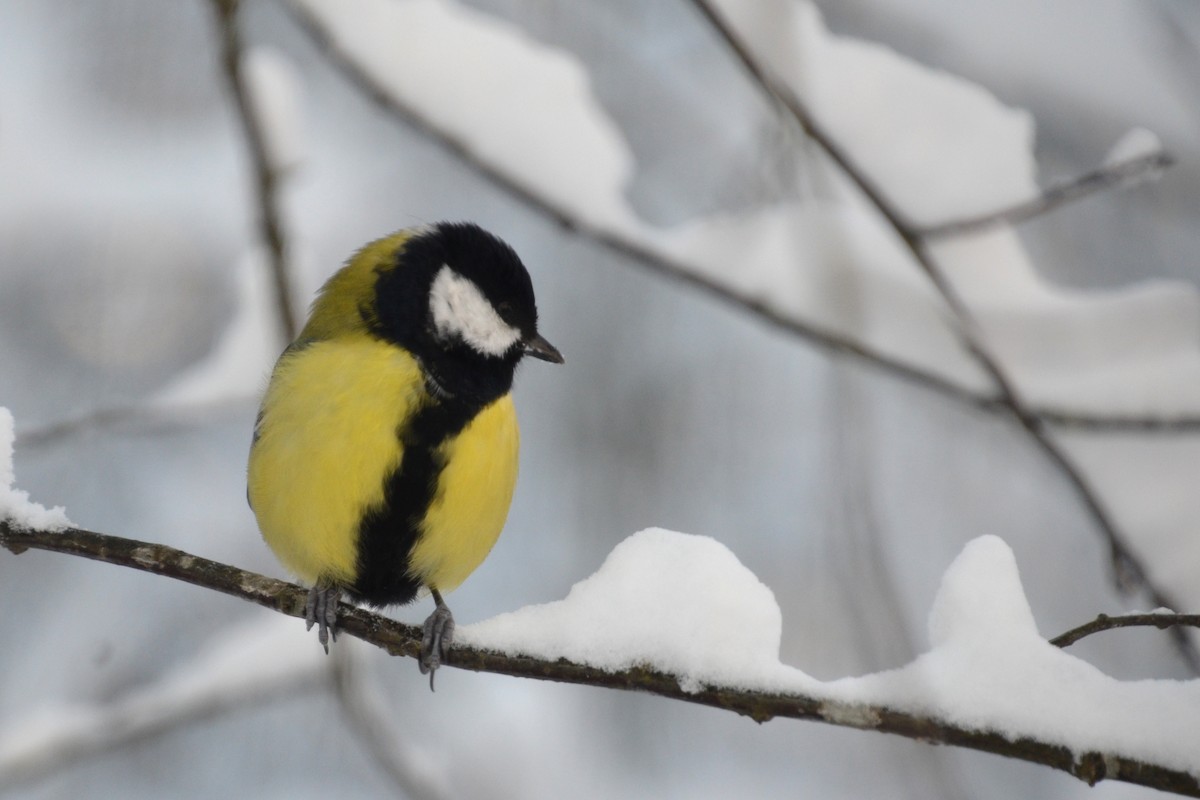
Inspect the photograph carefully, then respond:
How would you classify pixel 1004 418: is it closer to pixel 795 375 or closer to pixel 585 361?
pixel 795 375

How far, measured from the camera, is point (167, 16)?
2.57 meters

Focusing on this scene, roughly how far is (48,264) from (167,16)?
0.93 metres

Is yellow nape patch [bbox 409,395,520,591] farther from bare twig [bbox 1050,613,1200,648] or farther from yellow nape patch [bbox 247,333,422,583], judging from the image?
bare twig [bbox 1050,613,1200,648]

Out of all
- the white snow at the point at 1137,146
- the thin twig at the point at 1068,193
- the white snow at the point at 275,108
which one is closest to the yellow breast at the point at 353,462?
the white snow at the point at 275,108

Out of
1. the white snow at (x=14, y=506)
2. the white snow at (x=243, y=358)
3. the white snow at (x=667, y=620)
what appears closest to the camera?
the white snow at (x=667, y=620)

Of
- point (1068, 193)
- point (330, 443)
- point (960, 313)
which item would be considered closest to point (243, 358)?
point (330, 443)

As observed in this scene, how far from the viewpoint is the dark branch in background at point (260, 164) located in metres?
2.32

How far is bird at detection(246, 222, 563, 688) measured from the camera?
1.89 meters

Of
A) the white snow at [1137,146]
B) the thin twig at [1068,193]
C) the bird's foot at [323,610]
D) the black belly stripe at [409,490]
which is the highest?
the white snow at [1137,146]

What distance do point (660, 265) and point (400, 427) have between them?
610 millimetres

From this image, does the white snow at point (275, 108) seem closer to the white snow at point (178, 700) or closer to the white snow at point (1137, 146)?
the white snow at point (178, 700)

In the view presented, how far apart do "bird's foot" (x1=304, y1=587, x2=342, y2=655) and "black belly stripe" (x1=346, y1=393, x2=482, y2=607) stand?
0.08m

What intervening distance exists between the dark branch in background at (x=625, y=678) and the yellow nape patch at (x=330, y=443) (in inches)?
8.7

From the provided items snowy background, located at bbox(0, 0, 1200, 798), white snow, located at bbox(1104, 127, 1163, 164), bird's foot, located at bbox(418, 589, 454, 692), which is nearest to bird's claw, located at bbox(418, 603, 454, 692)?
bird's foot, located at bbox(418, 589, 454, 692)
